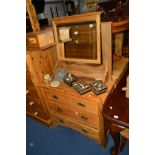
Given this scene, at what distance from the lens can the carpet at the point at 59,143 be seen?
183cm

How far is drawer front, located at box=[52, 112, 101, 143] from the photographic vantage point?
1.73m

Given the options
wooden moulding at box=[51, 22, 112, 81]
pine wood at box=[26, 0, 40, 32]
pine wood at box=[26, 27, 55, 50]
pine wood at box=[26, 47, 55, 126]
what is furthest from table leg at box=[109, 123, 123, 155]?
pine wood at box=[26, 0, 40, 32]

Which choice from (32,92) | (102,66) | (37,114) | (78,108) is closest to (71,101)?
(78,108)

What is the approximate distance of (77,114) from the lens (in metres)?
1.75

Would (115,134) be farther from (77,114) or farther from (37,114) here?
(37,114)

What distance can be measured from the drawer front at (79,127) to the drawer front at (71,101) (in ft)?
0.88

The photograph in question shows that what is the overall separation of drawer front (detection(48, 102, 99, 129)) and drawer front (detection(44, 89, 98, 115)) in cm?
6

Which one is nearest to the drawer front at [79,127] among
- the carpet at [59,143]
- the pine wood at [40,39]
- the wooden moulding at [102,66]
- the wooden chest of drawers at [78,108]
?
the wooden chest of drawers at [78,108]

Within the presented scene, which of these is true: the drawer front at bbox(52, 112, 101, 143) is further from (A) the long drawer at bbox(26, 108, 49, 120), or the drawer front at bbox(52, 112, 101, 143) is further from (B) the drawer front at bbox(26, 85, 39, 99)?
(B) the drawer front at bbox(26, 85, 39, 99)

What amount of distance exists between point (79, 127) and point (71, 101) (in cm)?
40
